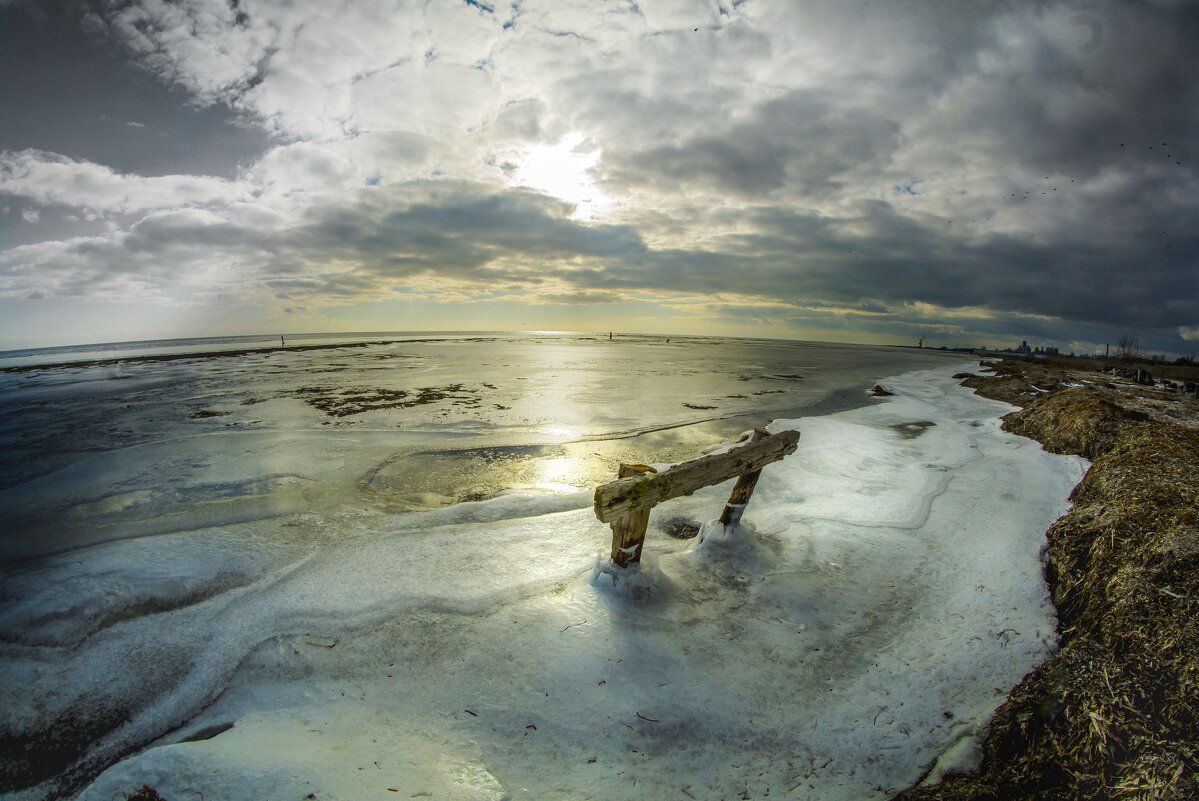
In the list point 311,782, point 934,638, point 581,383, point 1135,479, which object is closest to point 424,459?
point 311,782

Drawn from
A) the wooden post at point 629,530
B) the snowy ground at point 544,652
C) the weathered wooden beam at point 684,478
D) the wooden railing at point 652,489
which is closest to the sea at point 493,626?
the snowy ground at point 544,652

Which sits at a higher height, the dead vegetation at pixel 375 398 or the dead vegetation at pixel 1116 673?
the dead vegetation at pixel 375 398

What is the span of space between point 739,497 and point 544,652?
130 inches

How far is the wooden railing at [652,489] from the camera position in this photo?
4.48m

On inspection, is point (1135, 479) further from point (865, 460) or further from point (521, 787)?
point (521, 787)

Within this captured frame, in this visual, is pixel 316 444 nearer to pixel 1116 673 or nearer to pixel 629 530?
pixel 629 530

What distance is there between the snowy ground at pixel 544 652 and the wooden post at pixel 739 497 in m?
0.23

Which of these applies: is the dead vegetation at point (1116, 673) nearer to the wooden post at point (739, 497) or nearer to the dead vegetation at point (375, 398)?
the wooden post at point (739, 497)

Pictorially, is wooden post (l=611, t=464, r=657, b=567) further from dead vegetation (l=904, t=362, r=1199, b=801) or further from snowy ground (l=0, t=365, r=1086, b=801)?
dead vegetation (l=904, t=362, r=1199, b=801)

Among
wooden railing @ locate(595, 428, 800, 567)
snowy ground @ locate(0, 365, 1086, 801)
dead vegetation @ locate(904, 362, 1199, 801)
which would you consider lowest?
snowy ground @ locate(0, 365, 1086, 801)

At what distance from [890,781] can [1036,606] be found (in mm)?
3020

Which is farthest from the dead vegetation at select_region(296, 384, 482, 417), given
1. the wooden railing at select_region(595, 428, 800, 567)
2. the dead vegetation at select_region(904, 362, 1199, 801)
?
the dead vegetation at select_region(904, 362, 1199, 801)

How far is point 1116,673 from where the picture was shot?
3.19 metres

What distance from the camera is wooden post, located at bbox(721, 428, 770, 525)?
19.8ft
